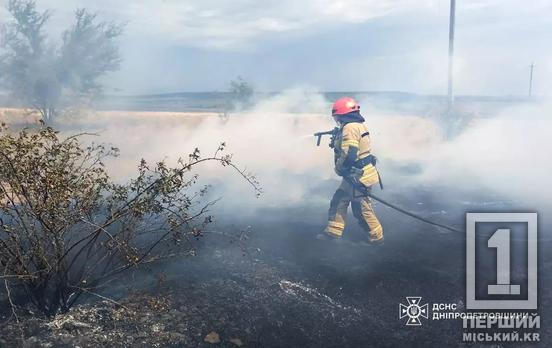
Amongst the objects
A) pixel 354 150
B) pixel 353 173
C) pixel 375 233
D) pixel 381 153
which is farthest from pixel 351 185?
pixel 381 153

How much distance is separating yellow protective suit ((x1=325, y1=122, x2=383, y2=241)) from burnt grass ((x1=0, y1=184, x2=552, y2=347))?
0.84 ft

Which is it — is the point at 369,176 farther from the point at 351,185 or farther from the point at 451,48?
the point at 451,48

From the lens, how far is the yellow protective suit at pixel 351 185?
5.74 meters

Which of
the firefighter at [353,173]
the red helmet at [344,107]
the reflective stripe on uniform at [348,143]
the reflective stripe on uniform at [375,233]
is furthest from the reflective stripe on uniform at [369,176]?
the red helmet at [344,107]

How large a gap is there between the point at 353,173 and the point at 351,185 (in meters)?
0.17

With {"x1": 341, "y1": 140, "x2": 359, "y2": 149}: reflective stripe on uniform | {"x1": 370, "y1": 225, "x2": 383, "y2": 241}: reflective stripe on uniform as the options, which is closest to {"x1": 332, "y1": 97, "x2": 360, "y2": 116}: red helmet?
{"x1": 341, "y1": 140, "x2": 359, "y2": 149}: reflective stripe on uniform

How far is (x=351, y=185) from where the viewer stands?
5.91 metres

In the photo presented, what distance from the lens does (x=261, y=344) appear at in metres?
3.59

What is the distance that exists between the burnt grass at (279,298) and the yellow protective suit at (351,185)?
0.26m

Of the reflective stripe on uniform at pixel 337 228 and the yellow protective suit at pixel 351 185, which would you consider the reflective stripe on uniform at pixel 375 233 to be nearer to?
the yellow protective suit at pixel 351 185

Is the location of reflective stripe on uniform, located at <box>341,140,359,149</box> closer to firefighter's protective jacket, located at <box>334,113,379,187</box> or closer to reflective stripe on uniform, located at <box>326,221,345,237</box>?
firefighter's protective jacket, located at <box>334,113,379,187</box>

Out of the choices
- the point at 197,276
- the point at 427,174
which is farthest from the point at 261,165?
the point at 197,276

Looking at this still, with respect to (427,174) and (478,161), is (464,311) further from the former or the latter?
(478,161)

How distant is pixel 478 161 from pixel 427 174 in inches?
107
